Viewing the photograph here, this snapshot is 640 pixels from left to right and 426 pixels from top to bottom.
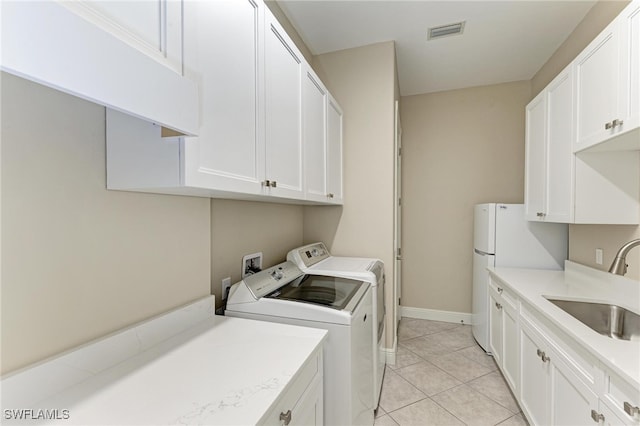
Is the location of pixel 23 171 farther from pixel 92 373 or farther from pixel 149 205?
pixel 92 373

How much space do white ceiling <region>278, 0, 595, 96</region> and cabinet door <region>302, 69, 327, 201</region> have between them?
0.71 m

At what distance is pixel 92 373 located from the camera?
32.9 inches

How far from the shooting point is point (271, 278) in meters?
1.60

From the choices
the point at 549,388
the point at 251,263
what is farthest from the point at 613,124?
the point at 251,263

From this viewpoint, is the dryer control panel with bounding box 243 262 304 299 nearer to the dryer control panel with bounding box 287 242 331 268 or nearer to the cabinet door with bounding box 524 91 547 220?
the dryer control panel with bounding box 287 242 331 268

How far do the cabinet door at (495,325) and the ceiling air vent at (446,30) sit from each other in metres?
2.28

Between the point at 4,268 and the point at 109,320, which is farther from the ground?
the point at 4,268

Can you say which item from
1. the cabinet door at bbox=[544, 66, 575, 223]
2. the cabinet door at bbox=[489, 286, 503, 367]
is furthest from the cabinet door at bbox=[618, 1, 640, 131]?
the cabinet door at bbox=[489, 286, 503, 367]

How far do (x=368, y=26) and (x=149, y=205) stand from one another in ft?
7.38

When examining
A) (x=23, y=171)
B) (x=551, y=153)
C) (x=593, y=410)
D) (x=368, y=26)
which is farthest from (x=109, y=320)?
(x=551, y=153)

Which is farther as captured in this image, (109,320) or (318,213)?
(318,213)

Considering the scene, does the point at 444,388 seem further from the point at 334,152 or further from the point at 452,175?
the point at 452,175

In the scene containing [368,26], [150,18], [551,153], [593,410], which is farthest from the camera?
[368,26]

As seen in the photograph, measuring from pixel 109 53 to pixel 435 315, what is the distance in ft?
13.0
